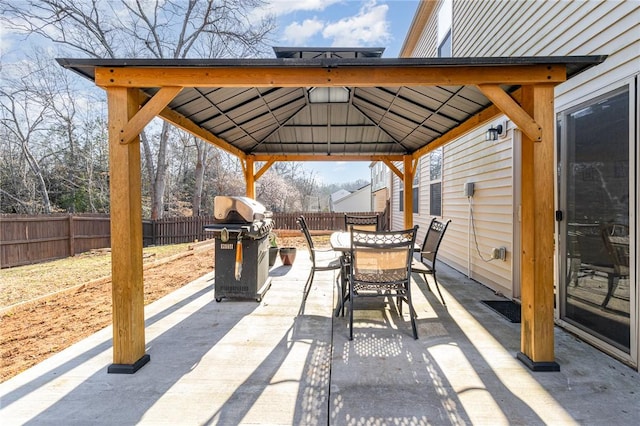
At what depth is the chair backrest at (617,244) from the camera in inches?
99.7

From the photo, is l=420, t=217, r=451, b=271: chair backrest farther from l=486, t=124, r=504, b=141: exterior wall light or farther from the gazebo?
l=486, t=124, r=504, b=141: exterior wall light

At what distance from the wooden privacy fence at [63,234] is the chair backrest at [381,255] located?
8.82 m

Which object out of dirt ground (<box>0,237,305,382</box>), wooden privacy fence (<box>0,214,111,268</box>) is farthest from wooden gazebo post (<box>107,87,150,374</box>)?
wooden privacy fence (<box>0,214,111,268</box>)

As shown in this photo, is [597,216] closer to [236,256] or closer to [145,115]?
[236,256]

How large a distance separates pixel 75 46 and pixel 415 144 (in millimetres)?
12855

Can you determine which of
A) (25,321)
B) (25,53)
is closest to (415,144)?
(25,321)

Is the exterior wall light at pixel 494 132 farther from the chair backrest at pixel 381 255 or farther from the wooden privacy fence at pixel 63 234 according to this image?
the wooden privacy fence at pixel 63 234

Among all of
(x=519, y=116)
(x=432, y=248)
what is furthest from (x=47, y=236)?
(x=519, y=116)

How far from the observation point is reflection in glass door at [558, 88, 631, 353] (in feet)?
8.43

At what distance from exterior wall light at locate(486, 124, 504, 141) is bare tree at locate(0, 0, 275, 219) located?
10551mm

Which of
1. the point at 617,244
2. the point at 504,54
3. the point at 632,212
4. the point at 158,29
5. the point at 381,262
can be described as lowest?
the point at 381,262

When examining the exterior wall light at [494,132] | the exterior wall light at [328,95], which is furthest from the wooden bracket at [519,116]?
the exterior wall light at [328,95]

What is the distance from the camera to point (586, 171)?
2.92 meters

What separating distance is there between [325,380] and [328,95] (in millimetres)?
3999
